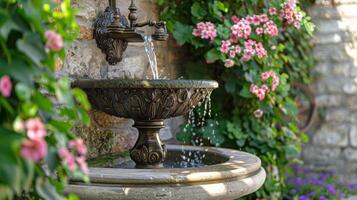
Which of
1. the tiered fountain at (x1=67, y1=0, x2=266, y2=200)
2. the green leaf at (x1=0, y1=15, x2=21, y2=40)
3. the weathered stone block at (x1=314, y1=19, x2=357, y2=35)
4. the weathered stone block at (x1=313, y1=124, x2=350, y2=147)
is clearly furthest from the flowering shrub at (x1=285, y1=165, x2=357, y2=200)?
the green leaf at (x1=0, y1=15, x2=21, y2=40)

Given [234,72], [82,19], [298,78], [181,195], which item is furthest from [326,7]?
[181,195]

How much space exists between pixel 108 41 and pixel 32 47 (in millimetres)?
1622

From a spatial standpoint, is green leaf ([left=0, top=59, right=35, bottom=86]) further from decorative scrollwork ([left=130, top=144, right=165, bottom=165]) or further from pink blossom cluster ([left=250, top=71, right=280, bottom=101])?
pink blossom cluster ([left=250, top=71, right=280, bottom=101])

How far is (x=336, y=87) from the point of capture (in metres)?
4.50

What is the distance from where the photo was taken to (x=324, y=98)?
14.9 ft

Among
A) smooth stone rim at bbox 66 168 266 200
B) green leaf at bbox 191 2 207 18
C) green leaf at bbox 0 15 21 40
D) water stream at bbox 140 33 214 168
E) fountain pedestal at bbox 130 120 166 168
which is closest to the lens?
green leaf at bbox 0 15 21 40

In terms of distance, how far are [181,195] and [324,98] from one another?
3055 millimetres

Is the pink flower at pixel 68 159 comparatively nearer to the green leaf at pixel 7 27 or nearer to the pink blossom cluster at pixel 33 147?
the pink blossom cluster at pixel 33 147

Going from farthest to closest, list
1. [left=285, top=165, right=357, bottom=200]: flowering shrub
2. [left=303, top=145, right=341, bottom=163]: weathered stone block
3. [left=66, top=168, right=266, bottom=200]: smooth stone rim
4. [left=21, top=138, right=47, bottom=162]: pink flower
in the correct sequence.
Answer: [left=303, top=145, right=341, bottom=163]: weathered stone block
[left=285, top=165, right=357, bottom=200]: flowering shrub
[left=66, top=168, right=266, bottom=200]: smooth stone rim
[left=21, top=138, right=47, bottom=162]: pink flower

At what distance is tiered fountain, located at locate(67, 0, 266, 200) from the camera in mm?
1753

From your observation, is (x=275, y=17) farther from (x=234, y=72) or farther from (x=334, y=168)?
(x=334, y=168)

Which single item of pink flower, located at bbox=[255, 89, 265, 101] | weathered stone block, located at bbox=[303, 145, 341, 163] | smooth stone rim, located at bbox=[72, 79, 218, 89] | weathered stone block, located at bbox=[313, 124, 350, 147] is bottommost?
weathered stone block, located at bbox=[303, 145, 341, 163]

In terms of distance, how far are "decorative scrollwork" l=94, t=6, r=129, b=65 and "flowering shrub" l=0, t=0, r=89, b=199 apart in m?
1.46

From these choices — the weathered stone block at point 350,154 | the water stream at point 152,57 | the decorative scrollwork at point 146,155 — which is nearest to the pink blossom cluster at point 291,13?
the water stream at point 152,57
